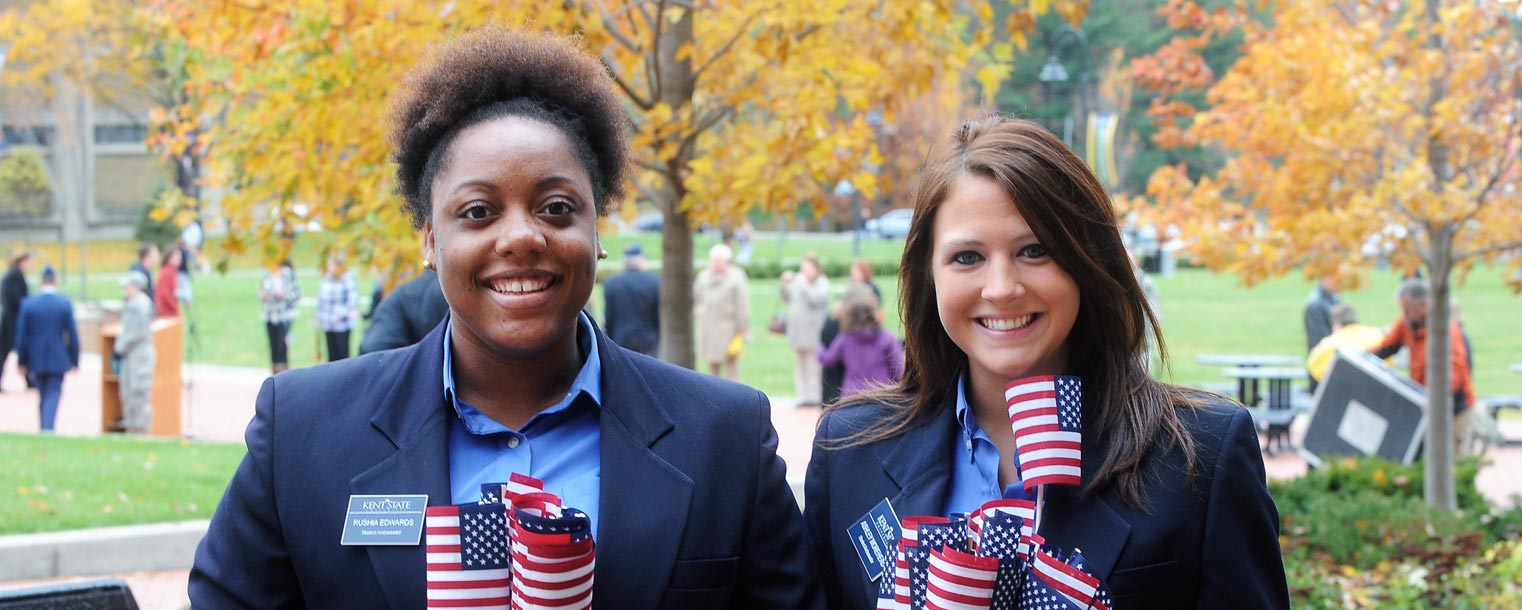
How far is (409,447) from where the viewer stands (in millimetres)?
2441

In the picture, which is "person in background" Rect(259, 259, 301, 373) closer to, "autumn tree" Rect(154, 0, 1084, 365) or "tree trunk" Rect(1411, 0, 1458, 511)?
"autumn tree" Rect(154, 0, 1084, 365)

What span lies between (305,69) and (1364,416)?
8.50 metres

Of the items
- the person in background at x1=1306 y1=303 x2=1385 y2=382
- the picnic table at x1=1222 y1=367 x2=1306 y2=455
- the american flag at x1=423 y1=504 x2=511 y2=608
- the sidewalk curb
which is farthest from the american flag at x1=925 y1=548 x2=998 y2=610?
the picnic table at x1=1222 y1=367 x2=1306 y2=455

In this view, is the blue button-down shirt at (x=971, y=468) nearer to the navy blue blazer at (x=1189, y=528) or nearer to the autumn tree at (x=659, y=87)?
Answer: the navy blue blazer at (x=1189, y=528)

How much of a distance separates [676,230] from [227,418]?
9.62 meters

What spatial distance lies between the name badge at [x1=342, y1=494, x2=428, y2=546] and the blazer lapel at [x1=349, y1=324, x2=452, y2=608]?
0.05 feet

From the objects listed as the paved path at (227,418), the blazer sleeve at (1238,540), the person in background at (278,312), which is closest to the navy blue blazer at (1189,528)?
the blazer sleeve at (1238,540)

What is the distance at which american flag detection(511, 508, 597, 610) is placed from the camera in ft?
7.08

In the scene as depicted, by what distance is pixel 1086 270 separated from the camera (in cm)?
264

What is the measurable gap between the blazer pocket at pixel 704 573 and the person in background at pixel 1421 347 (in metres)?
10.4

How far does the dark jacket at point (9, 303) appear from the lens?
17.8 m

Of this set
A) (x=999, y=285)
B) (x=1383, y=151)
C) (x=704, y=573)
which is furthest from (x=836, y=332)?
(x=704, y=573)

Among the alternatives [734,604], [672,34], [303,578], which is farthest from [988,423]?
[672,34]

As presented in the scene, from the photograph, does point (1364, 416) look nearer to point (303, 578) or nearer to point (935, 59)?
point (935, 59)
